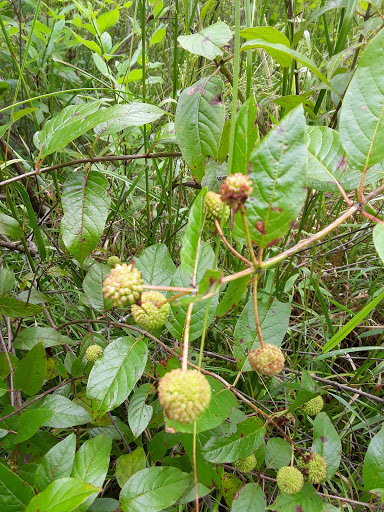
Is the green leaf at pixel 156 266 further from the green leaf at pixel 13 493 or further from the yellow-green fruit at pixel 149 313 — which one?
the green leaf at pixel 13 493

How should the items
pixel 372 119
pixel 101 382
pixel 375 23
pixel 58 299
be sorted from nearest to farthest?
pixel 372 119
pixel 101 382
pixel 375 23
pixel 58 299

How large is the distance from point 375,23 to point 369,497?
130 centimetres

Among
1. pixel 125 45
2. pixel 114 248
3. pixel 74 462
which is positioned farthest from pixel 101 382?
pixel 125 45

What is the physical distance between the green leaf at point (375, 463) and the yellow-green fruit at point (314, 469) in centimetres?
11

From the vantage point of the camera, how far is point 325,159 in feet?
2.78

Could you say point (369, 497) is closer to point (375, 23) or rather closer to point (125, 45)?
point (375, 23)

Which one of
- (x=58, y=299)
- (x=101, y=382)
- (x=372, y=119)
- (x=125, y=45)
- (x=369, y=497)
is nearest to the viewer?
(x=372, y=119)

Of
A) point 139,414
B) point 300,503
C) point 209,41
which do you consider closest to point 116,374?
point 139,414

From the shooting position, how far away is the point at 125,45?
308cm

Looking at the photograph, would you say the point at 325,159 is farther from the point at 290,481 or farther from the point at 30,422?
the point at 30,422

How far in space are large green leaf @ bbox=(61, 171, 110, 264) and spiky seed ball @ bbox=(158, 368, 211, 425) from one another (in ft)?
1.83

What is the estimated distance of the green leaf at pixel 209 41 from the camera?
32.9 inches

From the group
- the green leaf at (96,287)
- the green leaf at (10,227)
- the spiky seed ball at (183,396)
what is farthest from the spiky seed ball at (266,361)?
the green leaf at (10,227)

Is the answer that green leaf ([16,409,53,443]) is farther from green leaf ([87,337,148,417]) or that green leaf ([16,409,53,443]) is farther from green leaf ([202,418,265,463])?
green leaf ([202,418,265,463])
